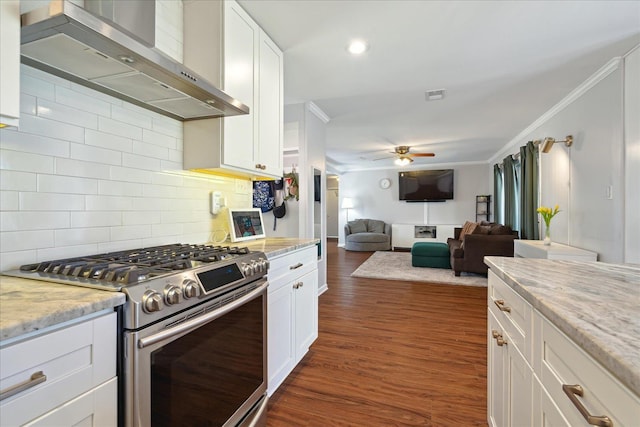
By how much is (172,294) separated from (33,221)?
2.31ft

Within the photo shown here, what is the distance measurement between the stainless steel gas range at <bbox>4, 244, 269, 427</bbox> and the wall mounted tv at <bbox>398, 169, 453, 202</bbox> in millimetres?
7741

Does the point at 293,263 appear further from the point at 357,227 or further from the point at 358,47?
the point at 357,227

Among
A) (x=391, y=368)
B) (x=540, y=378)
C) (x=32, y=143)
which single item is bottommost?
(x=391, y=368)

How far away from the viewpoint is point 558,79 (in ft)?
9.96

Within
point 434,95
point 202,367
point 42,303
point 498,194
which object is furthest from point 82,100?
point 498,194

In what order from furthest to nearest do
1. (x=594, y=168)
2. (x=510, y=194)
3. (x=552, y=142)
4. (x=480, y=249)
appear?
(x=510, y=194) < (x=480, y=249) < (x=552, y=142) < (x=594, y=168)

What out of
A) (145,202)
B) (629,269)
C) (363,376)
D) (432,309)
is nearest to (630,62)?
(629,269)

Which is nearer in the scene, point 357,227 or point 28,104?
point 28,104

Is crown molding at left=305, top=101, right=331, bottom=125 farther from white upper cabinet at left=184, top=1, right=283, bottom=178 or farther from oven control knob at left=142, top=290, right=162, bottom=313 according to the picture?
oven control knob at left=142, top=290, right=162, bottom=313

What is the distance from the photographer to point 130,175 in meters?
1.52

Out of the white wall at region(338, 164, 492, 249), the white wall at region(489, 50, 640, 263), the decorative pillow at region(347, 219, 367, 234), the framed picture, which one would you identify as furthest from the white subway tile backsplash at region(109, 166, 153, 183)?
the white wall at region(338, 164, 492, 249)

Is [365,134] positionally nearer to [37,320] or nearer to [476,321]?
[476,321]

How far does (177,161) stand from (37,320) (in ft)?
4.32

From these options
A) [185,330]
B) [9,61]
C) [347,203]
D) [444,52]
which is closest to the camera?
[9,61]
